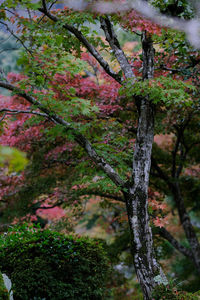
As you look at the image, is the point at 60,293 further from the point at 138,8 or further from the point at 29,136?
the point at 138,8

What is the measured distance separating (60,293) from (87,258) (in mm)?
565

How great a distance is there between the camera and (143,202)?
402 cm

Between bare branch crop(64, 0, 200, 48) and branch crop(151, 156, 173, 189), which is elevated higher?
bare branch crop(64, 0, 200, 48)

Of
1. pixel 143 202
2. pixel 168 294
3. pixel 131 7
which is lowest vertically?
pixel 168 294

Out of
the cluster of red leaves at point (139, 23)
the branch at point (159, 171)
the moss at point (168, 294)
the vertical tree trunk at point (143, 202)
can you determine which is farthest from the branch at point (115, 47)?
the moss at point (168, 294)

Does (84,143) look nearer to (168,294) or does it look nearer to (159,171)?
(168,294)

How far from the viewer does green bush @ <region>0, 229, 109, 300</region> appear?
3.40m

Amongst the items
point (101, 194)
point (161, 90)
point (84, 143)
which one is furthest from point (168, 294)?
point (101, 194)

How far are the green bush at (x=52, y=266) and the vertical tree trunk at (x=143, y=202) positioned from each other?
0.60 m

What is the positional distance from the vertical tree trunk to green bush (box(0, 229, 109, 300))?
0.60 meters

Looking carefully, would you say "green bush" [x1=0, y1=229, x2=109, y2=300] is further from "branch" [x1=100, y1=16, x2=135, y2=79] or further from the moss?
"branch" [x1=100, y1=16, x2=135, y2=79]

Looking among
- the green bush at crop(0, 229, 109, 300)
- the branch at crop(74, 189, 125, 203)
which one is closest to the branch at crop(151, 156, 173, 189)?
the branch at crop(74, 189, 125, 203)

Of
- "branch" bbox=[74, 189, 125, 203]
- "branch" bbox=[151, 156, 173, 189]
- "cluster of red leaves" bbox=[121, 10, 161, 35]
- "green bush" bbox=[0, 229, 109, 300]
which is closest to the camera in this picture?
"green bush" bbox=[0, 229, 109, 300]

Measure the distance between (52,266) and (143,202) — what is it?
1525 millimetres
